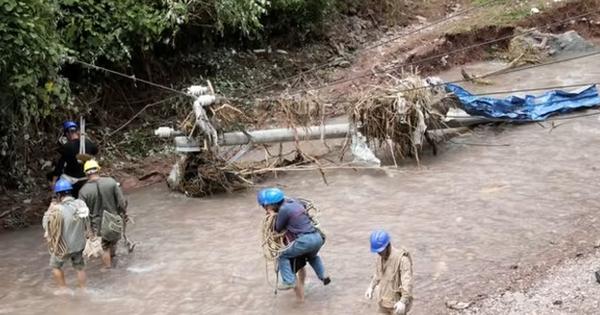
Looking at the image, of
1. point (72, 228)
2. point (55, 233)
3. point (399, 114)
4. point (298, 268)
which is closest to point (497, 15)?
point (399, 114)

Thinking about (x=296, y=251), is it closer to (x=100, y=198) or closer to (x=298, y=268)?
(x=298, y=268)

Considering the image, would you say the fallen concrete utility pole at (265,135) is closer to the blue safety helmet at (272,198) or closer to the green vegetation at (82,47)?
the green vegetation at (82,47)

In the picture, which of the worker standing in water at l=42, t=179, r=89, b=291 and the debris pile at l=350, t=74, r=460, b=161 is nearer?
the worker standing in water at l=42, t=179, r=89, b=291

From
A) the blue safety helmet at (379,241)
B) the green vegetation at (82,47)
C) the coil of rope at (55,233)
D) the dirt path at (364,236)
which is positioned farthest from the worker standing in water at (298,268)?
the green vegetation at (82,47)

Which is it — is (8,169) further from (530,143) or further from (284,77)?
(530,143)

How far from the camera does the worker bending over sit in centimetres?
758

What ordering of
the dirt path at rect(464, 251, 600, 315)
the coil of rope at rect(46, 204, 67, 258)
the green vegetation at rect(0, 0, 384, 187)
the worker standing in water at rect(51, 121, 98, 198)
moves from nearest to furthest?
the dirt path at rect(464, 251, 600, 315) < the coil of rope at rect(46, 204, 67, 258) < the green vegetation at rect(0, 0, 384, 187) < the worker standing in water at rect(51, 121, 98, 198)

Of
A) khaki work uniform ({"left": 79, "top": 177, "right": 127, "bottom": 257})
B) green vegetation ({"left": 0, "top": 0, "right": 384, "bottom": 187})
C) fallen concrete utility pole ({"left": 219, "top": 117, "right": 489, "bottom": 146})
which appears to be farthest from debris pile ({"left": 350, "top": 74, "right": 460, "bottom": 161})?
khaki work uniform ({"left": 79, "top": 177, "right": 127, "bottom": 257})

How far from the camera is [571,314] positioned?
691 centimetres

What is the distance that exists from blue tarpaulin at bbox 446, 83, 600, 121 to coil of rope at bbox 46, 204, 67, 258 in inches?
309

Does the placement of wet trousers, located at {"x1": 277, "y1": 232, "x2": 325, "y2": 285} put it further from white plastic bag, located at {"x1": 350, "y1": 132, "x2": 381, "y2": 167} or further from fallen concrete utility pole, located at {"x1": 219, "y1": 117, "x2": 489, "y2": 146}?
white plastic bag, located at {"x1": 350, "y1": 132, "x2": 381, "y2": 167}

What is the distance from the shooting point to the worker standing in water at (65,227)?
8211mm

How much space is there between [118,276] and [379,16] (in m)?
14.2

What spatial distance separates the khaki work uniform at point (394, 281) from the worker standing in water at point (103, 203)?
12.5 feet
